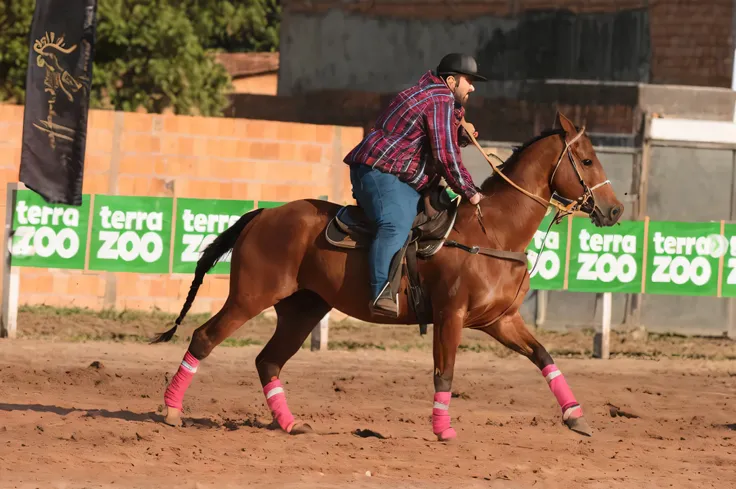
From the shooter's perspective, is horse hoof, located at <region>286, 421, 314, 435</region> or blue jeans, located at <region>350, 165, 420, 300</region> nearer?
blue jeans, located at <region>350, 165, 420, 300</region>

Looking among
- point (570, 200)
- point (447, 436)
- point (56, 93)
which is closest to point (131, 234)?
point (56, 93)

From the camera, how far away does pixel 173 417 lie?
9094 millimetres

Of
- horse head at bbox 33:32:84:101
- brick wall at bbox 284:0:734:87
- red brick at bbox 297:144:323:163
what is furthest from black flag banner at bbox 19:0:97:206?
brick wall at bbox 284:0:734:87

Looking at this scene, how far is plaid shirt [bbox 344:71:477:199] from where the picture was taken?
852 centimetres

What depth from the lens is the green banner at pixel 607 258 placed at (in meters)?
14.9

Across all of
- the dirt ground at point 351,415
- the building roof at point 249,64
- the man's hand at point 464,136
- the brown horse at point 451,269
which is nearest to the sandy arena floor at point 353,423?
the dirt ground at point 351,415

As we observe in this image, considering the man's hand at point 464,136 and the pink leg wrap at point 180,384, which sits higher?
the man's hand at point 464,136

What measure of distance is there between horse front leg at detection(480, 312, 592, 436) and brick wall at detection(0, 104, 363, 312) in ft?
27.3

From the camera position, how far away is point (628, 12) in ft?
70.0

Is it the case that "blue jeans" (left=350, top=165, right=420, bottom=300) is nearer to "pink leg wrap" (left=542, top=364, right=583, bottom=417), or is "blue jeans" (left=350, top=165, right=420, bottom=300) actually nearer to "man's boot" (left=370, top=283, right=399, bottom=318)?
"man's boot" (left=370, top=283, right=399, bottom=318)

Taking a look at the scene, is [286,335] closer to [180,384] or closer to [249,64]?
[180,384]

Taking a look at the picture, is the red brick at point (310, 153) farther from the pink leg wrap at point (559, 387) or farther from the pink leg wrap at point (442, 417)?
the pink leg wrap at point (442, 417)

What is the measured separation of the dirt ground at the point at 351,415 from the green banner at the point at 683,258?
3.00ft

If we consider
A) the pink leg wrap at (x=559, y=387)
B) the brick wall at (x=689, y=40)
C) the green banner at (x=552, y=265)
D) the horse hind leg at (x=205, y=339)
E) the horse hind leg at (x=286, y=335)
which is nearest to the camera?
the pink leg wrap at (x=559, y=387)
